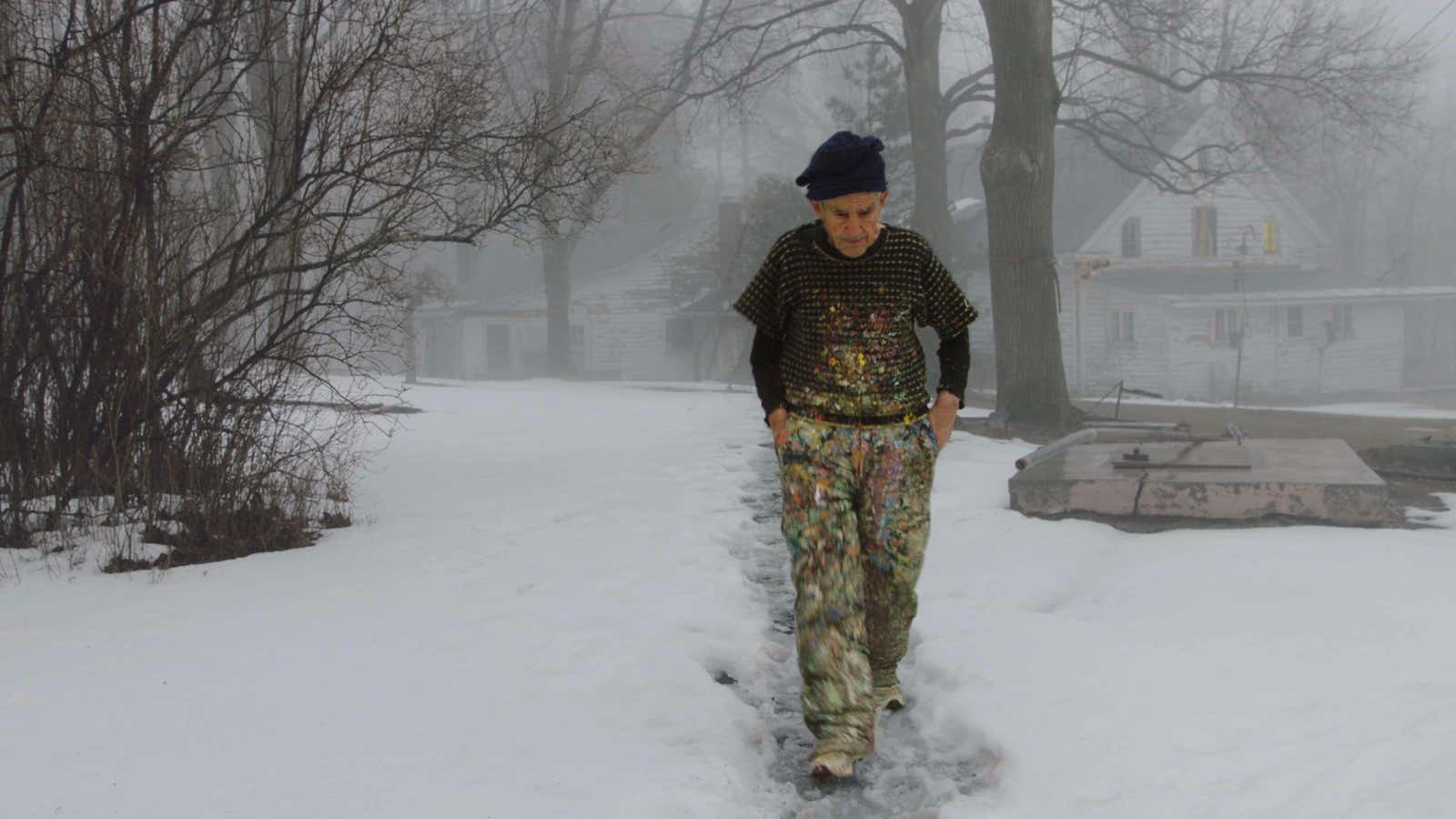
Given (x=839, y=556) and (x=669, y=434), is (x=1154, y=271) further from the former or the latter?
(x=839, y=556)

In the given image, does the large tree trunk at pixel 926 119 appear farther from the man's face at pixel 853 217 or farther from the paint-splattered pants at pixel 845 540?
the paint-splattered pants at pixel 845 540

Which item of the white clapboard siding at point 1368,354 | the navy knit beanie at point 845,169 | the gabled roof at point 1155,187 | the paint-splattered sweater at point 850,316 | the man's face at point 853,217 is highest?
the gabled roof at point 1155,187

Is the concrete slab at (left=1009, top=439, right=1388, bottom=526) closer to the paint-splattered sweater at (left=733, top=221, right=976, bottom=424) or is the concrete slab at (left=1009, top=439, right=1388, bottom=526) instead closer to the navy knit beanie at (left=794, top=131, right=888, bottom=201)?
the paint-splattered sweater at (left=733, top=221, right=976, bottom=424)

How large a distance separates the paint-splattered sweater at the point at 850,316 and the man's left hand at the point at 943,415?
0.19 feet

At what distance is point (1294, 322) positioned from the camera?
4384cm

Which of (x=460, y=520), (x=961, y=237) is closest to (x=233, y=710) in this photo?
(x=460, y=520)

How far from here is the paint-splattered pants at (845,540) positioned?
4258mm

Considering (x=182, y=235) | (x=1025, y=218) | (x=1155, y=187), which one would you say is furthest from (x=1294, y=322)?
(x=182, y=235)

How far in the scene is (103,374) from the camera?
286 inches

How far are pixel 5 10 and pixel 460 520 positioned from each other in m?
3.77

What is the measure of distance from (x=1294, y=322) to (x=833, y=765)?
4363cm

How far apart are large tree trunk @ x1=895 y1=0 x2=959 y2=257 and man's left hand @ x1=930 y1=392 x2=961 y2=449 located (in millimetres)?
19862

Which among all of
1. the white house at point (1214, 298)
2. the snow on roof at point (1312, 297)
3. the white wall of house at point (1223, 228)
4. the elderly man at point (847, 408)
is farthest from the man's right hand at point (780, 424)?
the white wall of house at point (1223, 228)

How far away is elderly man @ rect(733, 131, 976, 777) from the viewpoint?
14.0 ft
